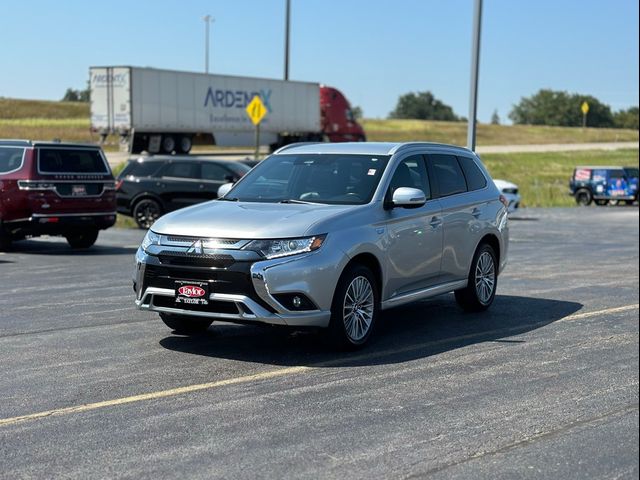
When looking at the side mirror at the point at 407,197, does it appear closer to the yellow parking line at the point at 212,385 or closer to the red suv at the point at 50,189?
the yellow parking line at the point at 212,385

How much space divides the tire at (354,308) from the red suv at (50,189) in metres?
9.46

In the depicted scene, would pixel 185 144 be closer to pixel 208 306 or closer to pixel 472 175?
pixel 472 175

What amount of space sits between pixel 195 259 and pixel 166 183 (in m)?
15.7

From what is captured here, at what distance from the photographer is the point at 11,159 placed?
16875mm

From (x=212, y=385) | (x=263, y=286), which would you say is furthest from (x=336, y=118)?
(x=212, y=385)

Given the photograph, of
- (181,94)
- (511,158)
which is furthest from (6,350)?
(511,158)

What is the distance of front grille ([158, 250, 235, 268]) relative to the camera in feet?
26.0

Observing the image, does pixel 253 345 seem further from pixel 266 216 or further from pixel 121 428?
pixel 121 428

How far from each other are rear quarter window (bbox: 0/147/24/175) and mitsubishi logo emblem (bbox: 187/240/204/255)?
9.65 metres

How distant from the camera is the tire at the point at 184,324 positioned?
903cm

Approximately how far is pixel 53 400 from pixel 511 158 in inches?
2506

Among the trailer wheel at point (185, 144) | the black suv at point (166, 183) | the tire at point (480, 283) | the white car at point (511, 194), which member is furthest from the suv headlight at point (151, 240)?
the trailer wheel at point (185, 144)

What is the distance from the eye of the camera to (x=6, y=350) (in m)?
8.43

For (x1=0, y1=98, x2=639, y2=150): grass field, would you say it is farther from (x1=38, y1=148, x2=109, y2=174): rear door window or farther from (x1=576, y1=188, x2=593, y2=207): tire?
(x1=576, y1=188, x2=593, y2=207): tire
